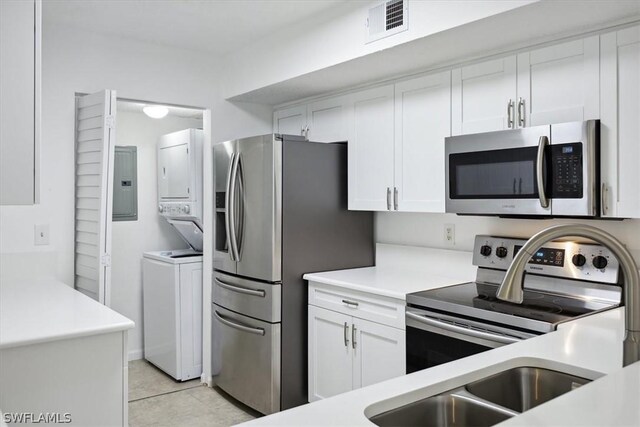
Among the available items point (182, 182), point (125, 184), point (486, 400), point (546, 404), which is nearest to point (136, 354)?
point (125, 184)

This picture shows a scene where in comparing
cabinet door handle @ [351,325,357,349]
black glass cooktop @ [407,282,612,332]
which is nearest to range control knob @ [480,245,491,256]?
black glass cooktop @ [407,282,612,332]

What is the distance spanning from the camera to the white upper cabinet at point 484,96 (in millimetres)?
2424

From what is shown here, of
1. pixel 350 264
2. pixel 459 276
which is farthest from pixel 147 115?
pixel 459 276

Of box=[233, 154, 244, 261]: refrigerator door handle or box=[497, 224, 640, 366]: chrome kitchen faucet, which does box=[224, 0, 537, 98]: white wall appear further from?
box=[497, 224, 640, 366]: chrome kitchen faucet

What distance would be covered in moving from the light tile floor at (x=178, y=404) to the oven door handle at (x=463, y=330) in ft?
4.64

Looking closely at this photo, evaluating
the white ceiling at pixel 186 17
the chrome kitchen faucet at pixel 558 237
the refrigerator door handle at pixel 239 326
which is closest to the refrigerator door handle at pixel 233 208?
the refrigerator door handle at pixel 239 326

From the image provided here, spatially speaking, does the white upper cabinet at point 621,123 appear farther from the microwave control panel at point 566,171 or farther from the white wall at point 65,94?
the white wall at point 65,94

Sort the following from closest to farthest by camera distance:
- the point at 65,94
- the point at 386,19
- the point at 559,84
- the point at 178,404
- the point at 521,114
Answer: the point at 559,84, the point at 521,114, the point at 386,19, the point at 65,94, the point at 178,404

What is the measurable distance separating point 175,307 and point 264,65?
1865mm

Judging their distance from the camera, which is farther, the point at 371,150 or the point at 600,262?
the point at 371,150

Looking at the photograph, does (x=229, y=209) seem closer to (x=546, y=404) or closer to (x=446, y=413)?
(x=446, y=413)

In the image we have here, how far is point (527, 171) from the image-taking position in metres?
2.26

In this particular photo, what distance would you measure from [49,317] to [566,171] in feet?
7.11

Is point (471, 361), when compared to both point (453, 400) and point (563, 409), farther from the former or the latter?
point (563, 409)
